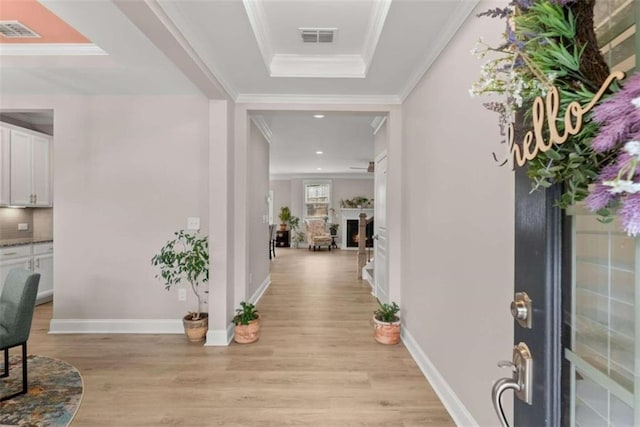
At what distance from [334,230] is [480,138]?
30.0 ft

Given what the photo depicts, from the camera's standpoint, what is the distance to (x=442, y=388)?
211 cm

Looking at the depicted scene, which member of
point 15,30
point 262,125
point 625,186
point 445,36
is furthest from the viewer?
point 262,125

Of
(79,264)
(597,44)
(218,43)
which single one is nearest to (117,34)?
(218,43)

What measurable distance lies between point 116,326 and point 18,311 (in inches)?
51.3

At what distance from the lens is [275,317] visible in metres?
3.71

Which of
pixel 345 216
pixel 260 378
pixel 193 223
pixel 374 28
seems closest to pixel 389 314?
pixel 260 378

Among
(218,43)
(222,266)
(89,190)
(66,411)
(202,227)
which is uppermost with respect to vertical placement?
(218,43)

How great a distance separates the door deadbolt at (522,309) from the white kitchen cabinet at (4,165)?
17.6 feet

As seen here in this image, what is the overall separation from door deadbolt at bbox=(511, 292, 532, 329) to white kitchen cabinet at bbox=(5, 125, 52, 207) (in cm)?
540

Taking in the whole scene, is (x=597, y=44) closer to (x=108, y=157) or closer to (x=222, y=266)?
(x=222, y=266)

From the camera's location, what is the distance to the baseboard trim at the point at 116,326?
10.6 feet

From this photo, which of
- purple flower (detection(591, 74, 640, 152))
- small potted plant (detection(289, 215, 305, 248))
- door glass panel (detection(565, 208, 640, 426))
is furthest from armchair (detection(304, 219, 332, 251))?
purple flower (detection(591, 74, 640, 152))

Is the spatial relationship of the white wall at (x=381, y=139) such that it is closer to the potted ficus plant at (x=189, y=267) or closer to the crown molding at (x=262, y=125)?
the crown molding at (x=262, y=125)

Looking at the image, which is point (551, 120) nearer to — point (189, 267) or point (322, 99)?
point (322, 99)
